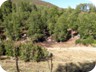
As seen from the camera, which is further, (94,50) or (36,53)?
→ (94,50)

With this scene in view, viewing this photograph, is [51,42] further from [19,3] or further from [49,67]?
[19,3]

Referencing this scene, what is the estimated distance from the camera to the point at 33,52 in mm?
2629

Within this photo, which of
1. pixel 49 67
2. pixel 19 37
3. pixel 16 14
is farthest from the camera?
pixel 49 67

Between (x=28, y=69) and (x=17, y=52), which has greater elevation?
(x=17, y=52)

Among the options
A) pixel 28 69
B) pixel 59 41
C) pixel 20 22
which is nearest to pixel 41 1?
pixel 20 22

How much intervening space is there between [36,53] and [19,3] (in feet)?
1.99

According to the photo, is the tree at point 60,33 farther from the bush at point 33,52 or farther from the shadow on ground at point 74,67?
the shadow on ground at point 74,67

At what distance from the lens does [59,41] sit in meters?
2.60

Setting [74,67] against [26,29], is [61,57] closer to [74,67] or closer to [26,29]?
[74,67]

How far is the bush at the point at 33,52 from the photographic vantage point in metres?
2.48

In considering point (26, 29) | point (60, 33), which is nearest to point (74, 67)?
point (60, 33)

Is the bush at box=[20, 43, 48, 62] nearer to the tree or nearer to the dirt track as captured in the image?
the dirt track

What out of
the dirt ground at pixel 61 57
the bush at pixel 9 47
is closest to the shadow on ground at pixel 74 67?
the dirt ground at pixel 61 57

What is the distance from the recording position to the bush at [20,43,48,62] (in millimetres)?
2479
